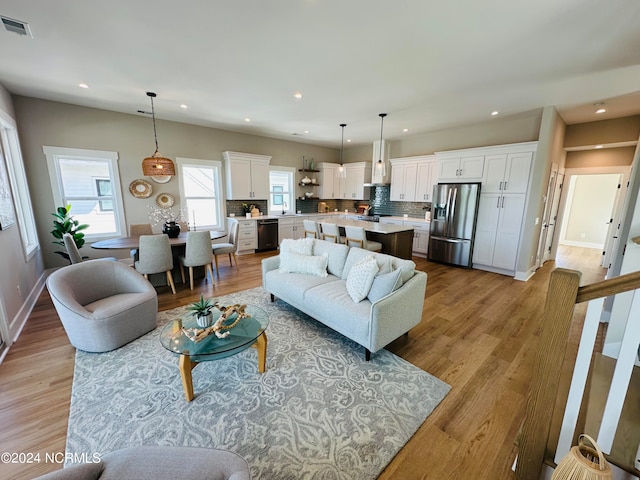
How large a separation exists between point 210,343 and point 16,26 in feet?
10.1

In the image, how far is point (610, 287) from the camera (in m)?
1.02

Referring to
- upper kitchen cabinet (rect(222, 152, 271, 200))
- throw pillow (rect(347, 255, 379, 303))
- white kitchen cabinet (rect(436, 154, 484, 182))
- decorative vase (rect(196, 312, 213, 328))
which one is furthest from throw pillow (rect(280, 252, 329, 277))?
white kitchen cabinet (rect(436, 154, 484, 182))

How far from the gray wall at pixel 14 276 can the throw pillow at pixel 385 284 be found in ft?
11.6

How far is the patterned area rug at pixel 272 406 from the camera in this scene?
1.58 m

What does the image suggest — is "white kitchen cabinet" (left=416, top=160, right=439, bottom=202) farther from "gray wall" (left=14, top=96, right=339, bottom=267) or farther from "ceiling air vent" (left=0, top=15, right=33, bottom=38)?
"ceiling air vent" (left=0, top=15, right=33, bottom=38)

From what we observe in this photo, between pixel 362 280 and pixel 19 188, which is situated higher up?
pixel 19 188

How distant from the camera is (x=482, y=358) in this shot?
97.7 inches

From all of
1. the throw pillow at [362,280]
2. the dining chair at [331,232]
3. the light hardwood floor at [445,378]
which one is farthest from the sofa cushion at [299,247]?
the light hardwood floor at [445,378]

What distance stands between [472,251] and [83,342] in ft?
19.5

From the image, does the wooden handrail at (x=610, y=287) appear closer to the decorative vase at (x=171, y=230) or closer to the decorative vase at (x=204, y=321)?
the decorative vase at (x=204, y=321)

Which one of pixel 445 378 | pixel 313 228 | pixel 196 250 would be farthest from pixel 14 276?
pixel 445 378

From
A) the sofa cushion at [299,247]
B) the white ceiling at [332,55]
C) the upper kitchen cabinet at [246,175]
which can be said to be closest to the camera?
the white ceiling at [332,55]

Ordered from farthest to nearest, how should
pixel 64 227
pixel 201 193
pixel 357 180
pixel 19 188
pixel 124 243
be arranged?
pixel 357 180 < pixel 201 193 < pixel 64 227 < pixel 19 188 < pixel 124 243

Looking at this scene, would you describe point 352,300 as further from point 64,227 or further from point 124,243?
point 64,227
